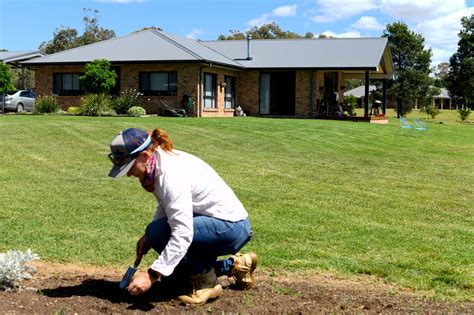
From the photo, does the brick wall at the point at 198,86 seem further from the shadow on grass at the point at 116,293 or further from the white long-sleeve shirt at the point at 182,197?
the white long-sleeve shirt at the point at 182,197

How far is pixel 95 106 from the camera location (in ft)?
93.2

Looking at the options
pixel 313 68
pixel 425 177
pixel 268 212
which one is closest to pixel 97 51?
pixel 313 68

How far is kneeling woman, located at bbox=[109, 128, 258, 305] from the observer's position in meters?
4.25

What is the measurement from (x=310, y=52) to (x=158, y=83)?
32.2 ft

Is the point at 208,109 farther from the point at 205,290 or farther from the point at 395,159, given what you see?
the point at 205,290

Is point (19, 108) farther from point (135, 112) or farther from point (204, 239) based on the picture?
point (204, 239)

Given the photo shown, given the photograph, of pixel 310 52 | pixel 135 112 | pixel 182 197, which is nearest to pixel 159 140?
pixel 182 197

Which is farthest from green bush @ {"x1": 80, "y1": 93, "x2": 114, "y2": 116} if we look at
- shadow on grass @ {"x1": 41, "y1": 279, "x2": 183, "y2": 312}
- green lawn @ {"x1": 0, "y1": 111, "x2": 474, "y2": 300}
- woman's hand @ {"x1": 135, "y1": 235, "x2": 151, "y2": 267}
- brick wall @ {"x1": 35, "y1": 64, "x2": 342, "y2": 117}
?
woman's hand @ {"x1": 135, "y1": 235, "x2": 151, "y2": 267}

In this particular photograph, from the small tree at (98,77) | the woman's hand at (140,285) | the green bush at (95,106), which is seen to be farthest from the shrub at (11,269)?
the small tree at (98,77)

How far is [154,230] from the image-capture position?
4.61m

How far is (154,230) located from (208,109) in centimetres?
2781

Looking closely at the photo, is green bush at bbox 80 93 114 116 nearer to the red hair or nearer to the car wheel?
the car wheel

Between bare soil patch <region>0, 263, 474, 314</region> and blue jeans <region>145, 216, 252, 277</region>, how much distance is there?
0.29 meters

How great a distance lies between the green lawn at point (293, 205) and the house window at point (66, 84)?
15933 mm
